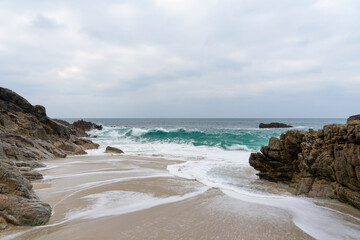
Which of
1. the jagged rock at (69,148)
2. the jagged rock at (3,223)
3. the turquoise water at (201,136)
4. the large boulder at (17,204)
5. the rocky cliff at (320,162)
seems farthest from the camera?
the turquoise water at (201,136)

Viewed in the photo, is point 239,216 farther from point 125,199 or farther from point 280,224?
point 125,199

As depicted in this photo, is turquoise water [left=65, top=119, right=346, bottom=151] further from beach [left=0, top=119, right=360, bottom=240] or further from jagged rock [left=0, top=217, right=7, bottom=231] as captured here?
jagged rock [left=0, top=217, right=7, bottom=231]

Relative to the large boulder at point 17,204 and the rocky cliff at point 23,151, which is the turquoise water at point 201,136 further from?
the large boulder at point 17,204

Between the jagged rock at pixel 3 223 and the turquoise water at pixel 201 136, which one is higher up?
the jagged rock at pixel 3 223

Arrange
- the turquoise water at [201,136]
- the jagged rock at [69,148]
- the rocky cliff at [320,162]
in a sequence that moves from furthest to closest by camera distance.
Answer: the turquoise water at [201,136] < the jagged rock at [69,148] < the rocky cliff at [320,162]

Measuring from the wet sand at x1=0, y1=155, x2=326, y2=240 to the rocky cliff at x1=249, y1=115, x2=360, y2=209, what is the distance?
172cm

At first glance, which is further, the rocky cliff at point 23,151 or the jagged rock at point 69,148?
the jagged rock at point 69,148

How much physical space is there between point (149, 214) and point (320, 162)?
4476 millimetres

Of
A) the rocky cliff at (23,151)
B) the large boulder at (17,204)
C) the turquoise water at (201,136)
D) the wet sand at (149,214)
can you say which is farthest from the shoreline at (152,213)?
the turquoise water at (201,136)

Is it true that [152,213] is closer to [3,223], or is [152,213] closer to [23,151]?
[3,223]

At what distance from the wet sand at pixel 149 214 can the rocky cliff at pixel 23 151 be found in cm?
25

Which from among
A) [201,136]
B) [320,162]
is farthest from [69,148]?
[201,136]

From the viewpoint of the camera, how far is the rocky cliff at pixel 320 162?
15.0 feet

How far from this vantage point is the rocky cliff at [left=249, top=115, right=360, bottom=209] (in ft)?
15.0
